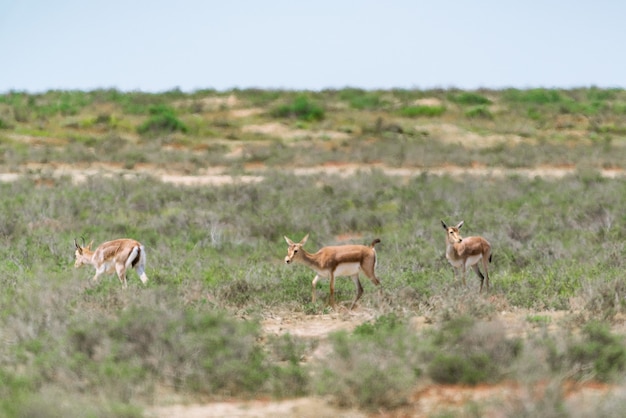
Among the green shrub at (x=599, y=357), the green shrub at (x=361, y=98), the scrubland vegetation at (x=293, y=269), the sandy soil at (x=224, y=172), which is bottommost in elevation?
the sandy soil at (x=224, y=172)

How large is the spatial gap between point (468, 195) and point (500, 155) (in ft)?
39.0

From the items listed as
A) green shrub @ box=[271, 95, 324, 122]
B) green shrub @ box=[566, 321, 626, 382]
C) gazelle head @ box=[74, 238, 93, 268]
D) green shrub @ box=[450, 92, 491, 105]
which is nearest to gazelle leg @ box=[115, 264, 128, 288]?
gazelle head @ box=[74, 238, 93, 268]

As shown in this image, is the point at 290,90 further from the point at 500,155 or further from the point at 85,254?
the point at 85,254

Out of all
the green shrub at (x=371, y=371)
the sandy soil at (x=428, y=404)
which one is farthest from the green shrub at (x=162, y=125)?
the sandy soil at (x=428, y=404)

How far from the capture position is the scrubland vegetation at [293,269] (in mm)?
7738

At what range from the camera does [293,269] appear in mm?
14562

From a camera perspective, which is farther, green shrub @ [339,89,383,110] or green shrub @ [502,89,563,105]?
green shrub @ [502,89,563,105]

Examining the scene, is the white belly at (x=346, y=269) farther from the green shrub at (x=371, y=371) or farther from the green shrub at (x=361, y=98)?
the green shrub at (x=361, y=98)

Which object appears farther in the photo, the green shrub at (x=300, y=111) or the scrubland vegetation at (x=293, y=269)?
the green shrub at (x=300, y=111)

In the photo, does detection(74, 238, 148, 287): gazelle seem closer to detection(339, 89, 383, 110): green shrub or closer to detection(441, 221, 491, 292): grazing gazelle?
detection(441, 221, 491, 292): grazing gazelle

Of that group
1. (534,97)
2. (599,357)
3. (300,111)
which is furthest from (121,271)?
(534,97)

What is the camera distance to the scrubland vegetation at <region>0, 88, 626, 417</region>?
7.74 m

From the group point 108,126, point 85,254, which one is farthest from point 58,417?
point 108,126

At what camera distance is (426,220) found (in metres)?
20.8
